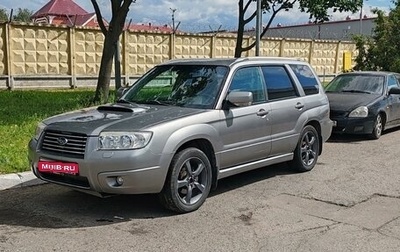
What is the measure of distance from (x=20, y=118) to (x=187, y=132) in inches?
230

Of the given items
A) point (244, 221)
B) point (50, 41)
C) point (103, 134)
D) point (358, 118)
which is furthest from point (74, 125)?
point (50, 41)

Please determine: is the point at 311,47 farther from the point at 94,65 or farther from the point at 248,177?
the point at 248,177

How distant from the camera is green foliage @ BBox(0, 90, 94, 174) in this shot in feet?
22.6

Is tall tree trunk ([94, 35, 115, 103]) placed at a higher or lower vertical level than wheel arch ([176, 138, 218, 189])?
higher

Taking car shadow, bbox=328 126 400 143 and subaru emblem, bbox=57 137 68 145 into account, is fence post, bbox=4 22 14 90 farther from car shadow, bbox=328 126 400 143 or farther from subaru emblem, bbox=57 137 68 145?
subaru emblem, bbox=57 137 68 145

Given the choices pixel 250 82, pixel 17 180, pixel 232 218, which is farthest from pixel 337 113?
pixel 17 180

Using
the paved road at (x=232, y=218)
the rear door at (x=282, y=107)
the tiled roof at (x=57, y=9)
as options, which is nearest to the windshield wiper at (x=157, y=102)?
the paved road at (x=232, y=218)

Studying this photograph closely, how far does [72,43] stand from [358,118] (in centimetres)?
1215

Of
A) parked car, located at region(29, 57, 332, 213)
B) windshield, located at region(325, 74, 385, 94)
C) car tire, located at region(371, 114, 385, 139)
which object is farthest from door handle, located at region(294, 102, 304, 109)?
windshield, located at region(325, 74, 385, 94)

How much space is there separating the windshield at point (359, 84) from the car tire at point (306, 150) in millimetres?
4254

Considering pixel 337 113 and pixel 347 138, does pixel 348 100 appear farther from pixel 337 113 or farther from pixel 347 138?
pixel 347 138

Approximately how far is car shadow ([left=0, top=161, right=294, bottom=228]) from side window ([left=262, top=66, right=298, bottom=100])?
144 centimetres

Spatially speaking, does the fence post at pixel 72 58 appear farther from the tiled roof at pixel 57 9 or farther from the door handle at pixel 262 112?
the tiled roof at pixel 57 9

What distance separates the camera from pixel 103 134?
4.73m
